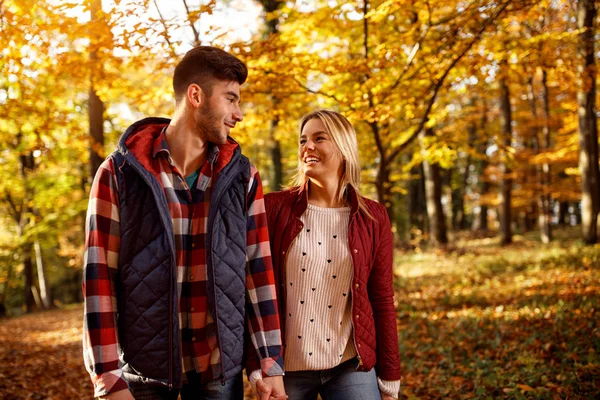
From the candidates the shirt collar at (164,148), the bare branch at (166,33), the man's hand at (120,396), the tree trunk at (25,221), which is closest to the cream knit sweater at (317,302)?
the shirt collar at (164,148)

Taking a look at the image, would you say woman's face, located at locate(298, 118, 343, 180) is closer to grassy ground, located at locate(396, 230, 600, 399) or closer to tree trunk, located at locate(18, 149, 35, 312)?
grassy ground, located at locate(396, 230, 600, 399)

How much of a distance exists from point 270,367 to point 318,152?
50.7 inches

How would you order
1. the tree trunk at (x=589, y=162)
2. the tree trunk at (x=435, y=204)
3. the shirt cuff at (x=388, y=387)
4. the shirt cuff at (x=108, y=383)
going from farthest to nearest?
the tree trunk at (x=435, y=204), the tree trunk at (x=589, y=162), the shirt cuff at (x=388, y=387), the shirt cuff at (x=108, y=383)

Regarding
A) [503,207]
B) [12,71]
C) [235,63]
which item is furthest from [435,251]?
[235,63]

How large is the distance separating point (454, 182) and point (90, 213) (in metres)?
32.4

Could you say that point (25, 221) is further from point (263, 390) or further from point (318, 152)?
point (263, 390)

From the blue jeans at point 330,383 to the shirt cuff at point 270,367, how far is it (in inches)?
15.2

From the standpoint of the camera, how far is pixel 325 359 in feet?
8.39

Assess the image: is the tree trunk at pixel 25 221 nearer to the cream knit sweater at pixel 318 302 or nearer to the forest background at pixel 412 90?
the forest background at pixel 412 90

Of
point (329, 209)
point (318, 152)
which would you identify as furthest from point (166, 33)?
point (329, 209)

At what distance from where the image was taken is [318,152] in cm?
281

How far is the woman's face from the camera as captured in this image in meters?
2.79

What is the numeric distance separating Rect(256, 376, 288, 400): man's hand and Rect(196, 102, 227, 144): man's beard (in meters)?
1.19

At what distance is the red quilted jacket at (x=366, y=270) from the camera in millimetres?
2613
